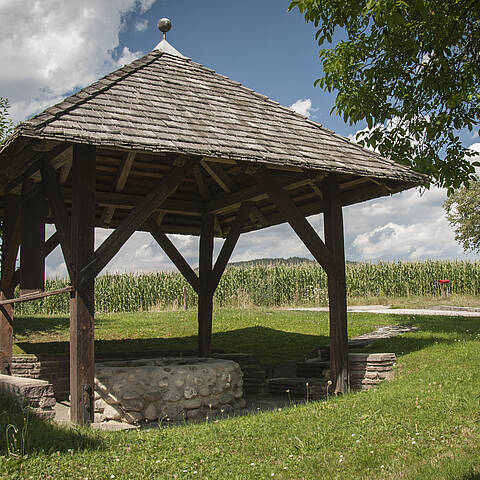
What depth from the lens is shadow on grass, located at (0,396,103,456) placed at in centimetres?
463

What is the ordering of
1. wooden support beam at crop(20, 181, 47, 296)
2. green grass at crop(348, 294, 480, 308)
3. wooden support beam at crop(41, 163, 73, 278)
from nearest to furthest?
wooden support beam at crop(41, 163, 73, 278)
wooden support beam at crop(20, 181, 47, 296)
green grass at crop(348, 294, 480, 308)

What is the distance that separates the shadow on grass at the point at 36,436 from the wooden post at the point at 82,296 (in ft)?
1.71

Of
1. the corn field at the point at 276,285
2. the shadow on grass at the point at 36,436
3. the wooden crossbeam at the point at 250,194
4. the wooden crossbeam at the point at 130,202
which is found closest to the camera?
the shadow on grass at the point at 36,436

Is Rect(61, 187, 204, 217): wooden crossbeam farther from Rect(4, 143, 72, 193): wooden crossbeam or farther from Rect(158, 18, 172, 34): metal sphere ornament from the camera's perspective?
Rect(158, 18, 172, 34): metal sphere ornament

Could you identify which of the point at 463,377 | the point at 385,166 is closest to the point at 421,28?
the point at 385,166

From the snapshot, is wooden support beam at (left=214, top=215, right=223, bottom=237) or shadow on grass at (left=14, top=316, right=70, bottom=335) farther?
shadow on grass at (left=14, top=316, right=70, bottom=335)

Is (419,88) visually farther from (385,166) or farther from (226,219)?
(226,219)

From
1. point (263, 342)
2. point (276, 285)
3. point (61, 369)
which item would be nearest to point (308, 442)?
point (61, 369)

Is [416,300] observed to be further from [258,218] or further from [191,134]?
[191,134]

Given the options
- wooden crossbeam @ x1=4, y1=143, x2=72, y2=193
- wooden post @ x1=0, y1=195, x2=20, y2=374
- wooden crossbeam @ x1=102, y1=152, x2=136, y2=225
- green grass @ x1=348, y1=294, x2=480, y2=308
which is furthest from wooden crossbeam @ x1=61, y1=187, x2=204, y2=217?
green grass @ x1=348, y1=294, x2=480, y2=308

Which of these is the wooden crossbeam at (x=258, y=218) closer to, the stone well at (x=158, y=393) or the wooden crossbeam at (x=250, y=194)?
the wooden crossbeam at (x=250, y=194)

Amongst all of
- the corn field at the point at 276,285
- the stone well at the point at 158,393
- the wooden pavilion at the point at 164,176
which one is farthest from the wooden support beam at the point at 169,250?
the corn field at the point at 276,285

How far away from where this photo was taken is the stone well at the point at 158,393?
6.95 m

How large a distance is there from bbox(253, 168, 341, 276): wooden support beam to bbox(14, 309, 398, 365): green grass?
3527mm
